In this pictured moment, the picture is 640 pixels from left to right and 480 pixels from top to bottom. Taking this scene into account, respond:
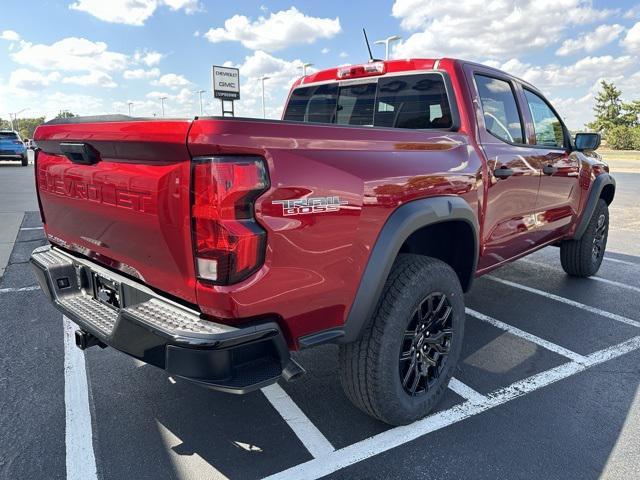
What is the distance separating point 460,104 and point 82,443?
2846 mm

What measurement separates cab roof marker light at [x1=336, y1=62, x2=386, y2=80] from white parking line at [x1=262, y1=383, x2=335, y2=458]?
2269 millimetres

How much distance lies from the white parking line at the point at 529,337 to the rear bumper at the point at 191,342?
2.43 meters

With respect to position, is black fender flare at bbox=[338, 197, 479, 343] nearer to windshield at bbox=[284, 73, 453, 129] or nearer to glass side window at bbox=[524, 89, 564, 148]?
windshield at bbox=[284, 73, 453, 129]

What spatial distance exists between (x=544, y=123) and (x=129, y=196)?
3485mm

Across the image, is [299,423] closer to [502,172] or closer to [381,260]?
[381,260]

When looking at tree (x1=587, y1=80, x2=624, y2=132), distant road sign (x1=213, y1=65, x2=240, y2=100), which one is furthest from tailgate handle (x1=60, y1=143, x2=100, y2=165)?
tree (x1=587, y1=80, x2=624, y2=132)

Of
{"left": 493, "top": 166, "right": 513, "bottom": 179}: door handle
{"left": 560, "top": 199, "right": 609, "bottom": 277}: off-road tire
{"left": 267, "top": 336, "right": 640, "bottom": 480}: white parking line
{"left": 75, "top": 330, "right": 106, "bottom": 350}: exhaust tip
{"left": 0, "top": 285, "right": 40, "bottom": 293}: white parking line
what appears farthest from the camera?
{"left": 560, "top": 199, "right": 609, "bottom": 277}: off-road tire

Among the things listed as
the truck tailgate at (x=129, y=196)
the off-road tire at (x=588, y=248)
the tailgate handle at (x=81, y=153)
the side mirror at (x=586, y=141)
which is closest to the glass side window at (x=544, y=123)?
the side mirror at (x=586, y=141)

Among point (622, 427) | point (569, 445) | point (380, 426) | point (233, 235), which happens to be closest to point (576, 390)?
point (622, 427)

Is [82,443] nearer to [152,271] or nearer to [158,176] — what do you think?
[152,271]

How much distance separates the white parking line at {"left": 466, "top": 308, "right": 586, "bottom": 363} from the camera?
3.34m

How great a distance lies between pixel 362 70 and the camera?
3506mm

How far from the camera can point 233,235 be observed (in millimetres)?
1641

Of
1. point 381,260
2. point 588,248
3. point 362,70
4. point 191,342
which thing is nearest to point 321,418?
point 381,260
